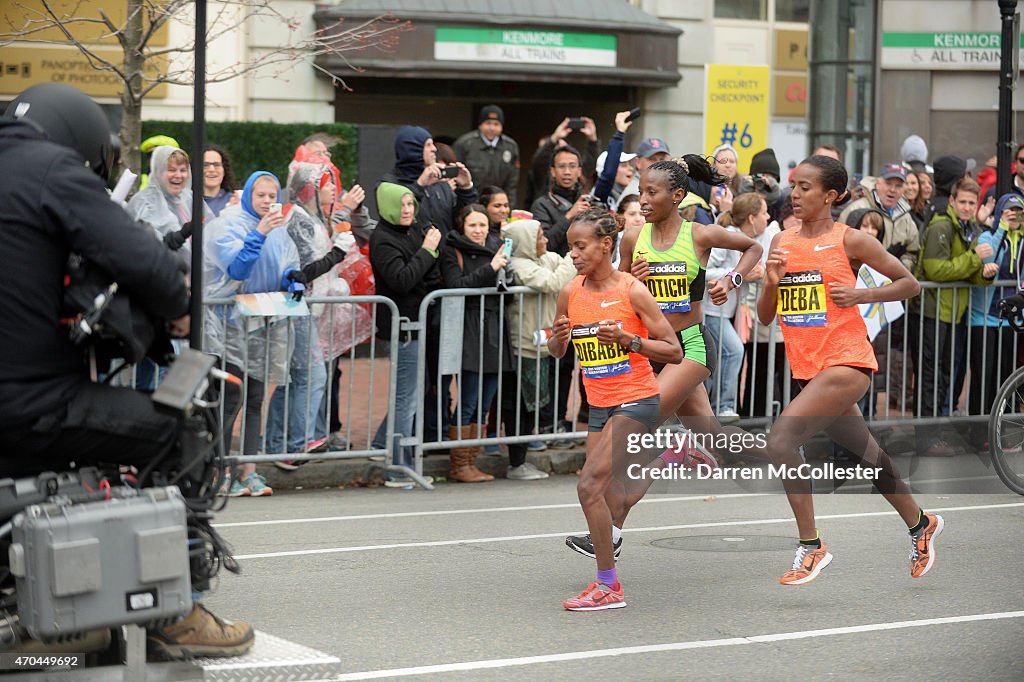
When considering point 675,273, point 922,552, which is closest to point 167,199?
point 675,273

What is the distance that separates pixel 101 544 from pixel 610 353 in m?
3.36

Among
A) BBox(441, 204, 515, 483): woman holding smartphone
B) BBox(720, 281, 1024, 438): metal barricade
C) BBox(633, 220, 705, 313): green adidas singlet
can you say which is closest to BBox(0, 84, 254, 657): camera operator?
BBox(633, 220, 705, 313): green adidas singlet

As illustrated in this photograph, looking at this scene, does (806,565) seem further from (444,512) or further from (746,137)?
(746,137)

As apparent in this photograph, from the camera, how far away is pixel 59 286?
4.95 meters

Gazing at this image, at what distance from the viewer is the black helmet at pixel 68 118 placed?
508 cm

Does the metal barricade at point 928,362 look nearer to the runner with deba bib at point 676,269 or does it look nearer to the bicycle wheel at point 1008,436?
the bicycle wheel at point 1008,436

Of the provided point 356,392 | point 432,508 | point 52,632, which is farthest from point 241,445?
point 52,632

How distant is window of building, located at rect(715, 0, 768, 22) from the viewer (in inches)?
963

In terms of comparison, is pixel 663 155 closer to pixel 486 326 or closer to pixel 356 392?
pixel 486 326

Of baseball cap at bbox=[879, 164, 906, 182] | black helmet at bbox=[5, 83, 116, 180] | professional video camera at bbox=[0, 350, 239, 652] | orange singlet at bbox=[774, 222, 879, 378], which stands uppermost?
black helmet at bbox=[5, 83, 116, 180]

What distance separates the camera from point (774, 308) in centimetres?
809

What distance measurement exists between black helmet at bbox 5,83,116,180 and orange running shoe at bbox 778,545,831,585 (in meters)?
4.15

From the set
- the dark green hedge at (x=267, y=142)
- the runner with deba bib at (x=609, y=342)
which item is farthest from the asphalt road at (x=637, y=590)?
the dark green hedge at (x=267, y=142)

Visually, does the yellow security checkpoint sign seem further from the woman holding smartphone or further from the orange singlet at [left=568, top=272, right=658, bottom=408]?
the orange singlet at [left=568, top=272, right=658, bottom=408]
